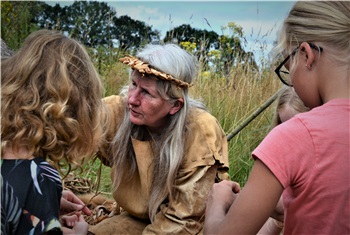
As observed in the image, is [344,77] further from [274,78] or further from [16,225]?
[274,78]

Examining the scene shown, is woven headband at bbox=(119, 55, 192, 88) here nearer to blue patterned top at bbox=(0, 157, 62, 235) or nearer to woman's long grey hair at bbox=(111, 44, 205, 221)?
woman's long grey hair at bbox=(111, 44, 205, 221)

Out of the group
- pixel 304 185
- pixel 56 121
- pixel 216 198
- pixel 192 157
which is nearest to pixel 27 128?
pixel 56 121

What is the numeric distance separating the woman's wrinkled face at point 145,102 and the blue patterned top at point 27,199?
1267 mm

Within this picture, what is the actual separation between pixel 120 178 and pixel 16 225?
148 cm

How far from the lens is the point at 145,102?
11.0ft

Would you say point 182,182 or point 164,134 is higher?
point 164,134

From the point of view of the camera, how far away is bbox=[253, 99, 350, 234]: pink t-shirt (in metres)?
1.73

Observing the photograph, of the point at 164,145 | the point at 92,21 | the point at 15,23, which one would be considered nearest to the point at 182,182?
the point at 164,145

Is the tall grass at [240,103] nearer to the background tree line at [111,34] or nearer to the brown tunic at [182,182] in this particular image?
the background tree line at [111,34]

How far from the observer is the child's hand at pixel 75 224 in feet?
8.38

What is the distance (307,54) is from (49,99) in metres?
1.02

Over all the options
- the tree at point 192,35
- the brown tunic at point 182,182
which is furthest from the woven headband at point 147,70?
the tree at point 192,35

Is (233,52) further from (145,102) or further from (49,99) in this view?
(49,99)

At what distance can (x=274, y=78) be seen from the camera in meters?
6.30
